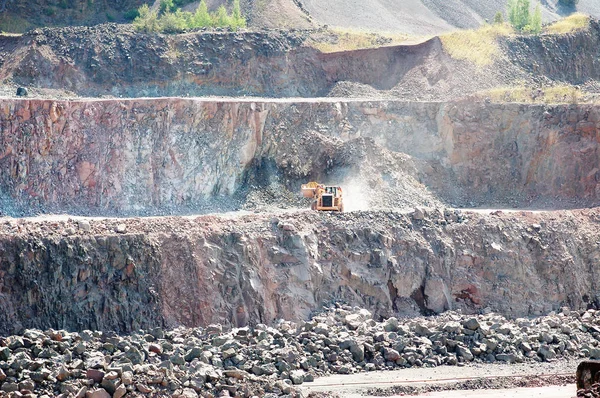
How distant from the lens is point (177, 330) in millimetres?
35812

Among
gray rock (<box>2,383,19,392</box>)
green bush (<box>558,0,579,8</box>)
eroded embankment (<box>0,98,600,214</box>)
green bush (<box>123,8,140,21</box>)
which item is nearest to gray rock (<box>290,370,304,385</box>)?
gray rock (<box>2,383,19,392</box>)

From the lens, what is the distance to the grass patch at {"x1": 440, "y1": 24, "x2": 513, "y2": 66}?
54.4 meters

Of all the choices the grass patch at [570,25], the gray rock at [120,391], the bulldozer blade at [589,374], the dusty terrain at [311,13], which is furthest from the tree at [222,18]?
the bulldozer blade at [589,374]

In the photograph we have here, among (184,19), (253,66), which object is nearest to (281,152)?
(253,66)

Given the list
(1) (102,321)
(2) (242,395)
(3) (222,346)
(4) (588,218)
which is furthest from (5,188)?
(4) (588,218)

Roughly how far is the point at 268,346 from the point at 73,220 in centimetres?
810

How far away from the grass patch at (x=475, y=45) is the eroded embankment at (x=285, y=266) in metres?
11.3

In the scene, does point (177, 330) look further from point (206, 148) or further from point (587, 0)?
point (587, 0)

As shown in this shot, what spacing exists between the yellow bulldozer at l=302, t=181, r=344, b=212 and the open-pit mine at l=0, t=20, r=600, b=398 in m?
1.09

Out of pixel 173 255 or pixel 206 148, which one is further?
pixel 206 148

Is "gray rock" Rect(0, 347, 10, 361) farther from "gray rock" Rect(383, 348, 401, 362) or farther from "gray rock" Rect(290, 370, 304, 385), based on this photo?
"gray rock" Rect(383, 348, 401, 362)

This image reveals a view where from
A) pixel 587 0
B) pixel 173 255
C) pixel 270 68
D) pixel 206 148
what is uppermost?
pixel 587 0

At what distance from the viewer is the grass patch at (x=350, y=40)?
5519cm

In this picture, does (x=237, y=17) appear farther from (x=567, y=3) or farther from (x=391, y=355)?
(x=391, y=355)
